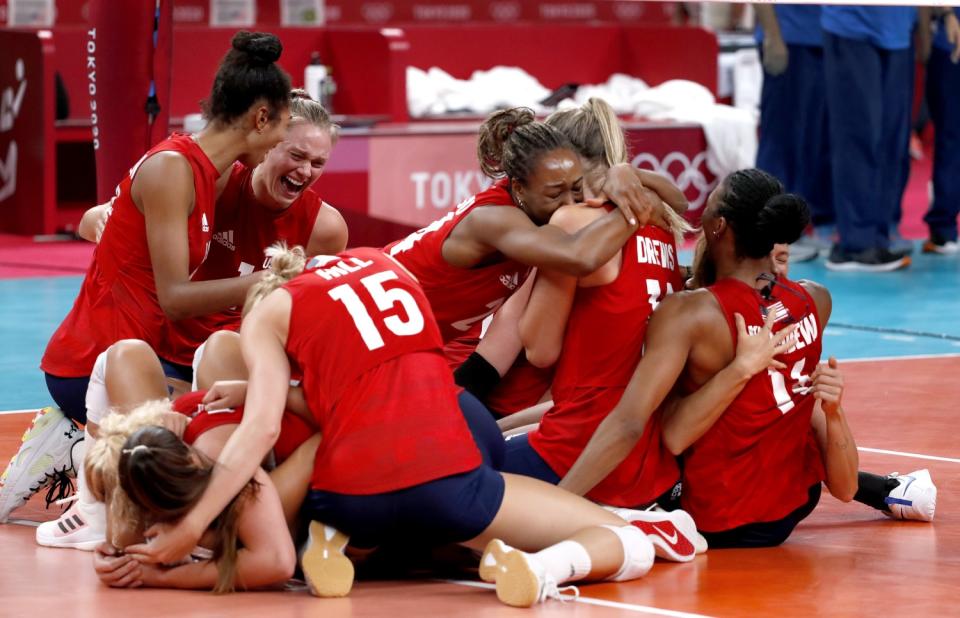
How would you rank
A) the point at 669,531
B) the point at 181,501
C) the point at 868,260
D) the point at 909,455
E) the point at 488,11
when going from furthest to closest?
the point at 488,11
the point at 868,260
the point at 909,455
the point at 669,531
the point at 181,501

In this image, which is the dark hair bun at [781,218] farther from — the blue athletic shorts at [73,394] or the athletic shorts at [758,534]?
the blue athletic shorts at [73,394]

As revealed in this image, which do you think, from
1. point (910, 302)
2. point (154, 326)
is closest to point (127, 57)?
point (154, 326)

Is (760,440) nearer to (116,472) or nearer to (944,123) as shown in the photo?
(116,472)

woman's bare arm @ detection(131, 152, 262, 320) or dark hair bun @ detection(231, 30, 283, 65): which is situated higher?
dark hair bun @ detection(231, 30, 283, 65)

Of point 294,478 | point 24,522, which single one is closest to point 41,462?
point 24,522

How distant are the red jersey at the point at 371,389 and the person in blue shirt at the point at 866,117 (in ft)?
23.6

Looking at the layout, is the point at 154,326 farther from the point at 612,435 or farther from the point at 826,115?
the point at 826,115

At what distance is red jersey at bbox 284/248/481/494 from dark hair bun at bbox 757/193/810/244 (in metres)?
1.02

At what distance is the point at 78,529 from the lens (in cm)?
483

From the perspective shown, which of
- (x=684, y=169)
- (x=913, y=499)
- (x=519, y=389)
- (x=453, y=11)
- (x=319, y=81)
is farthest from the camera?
(x=453, y=11)

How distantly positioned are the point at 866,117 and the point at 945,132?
3.92 ft

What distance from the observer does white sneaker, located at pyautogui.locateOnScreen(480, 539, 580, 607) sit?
411 centimetres

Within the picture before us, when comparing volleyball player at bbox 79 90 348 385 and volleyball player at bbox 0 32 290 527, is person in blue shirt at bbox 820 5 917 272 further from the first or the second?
volleyball player at bbox 0 32 290 527

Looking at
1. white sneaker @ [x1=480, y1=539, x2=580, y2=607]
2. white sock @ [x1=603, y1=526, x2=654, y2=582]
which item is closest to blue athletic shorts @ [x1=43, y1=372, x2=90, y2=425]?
white sneaker @ [x1=480, y1=539, x2=580, y2=607]
